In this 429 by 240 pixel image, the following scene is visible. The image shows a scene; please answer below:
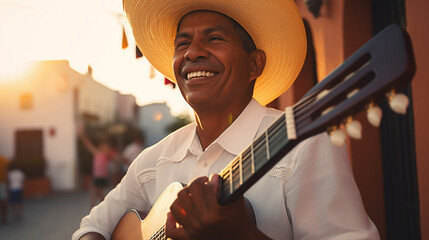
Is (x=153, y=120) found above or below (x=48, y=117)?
below

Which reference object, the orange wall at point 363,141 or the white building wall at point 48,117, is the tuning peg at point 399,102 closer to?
the orange wall at point 363,141

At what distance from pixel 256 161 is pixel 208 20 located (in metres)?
0.97

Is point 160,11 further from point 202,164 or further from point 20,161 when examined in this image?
point 20,161

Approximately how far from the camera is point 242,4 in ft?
6.01

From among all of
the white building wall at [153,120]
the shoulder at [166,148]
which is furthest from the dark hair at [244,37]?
the white building wall at [153,120]

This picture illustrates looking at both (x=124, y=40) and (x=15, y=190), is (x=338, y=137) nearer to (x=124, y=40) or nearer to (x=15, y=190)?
(x=124, y=40)

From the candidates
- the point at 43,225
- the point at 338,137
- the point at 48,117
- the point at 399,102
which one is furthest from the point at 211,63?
the point at 48,117

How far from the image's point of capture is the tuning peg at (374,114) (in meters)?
0.84

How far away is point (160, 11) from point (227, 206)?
1.35 metres

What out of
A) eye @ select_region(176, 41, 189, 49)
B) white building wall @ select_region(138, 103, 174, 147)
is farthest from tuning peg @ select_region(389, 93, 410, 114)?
white building wall @ select_region(138, 103, 174, 147)

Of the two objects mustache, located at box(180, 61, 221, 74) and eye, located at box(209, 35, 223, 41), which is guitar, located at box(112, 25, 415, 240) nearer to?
mustache, located at box(180, 61, 221, 74)

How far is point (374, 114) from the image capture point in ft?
2.82

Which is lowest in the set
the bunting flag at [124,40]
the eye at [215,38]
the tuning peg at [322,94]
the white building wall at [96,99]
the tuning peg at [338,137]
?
the tuning peg at [338,137]

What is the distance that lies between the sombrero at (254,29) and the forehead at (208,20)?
1.0 inches
